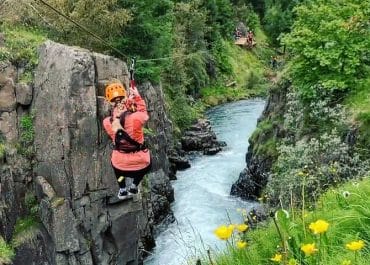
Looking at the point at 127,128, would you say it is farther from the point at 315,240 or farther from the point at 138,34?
the point at 138,34

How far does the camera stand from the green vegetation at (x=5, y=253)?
14961 millimetres

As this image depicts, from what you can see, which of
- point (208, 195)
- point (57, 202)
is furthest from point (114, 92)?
point (208, 195)

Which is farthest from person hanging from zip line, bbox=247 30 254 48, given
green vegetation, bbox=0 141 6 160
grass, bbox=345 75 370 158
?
green vegetation, bbox=0 141 6 160

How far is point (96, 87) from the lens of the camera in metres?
17.0

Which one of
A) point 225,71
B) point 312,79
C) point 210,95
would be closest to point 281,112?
point 312,79

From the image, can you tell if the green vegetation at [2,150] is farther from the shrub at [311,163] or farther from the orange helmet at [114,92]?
the orange helmet at [114,92]

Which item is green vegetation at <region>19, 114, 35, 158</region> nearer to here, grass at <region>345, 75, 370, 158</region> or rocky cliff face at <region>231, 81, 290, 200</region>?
rocky cliff face at <region>231, 81, 290, 200</region>

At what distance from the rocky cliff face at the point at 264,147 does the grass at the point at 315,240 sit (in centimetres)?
1674

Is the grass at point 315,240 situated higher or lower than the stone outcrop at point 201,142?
higher

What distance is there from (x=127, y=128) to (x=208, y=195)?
18.2 m

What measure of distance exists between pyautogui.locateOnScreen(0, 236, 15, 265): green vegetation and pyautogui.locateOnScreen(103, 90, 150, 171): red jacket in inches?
310

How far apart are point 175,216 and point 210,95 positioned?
29.4 meters

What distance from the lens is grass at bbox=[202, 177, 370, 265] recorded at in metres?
3.77

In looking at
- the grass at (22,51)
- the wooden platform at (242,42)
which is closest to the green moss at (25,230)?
the grass at (22,51)
